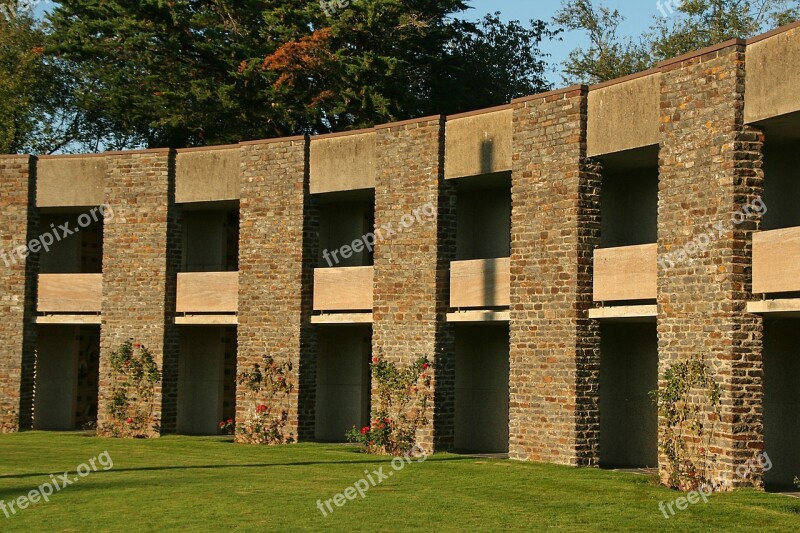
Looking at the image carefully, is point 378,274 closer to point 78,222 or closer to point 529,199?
point 529,199

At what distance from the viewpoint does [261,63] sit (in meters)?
36.9

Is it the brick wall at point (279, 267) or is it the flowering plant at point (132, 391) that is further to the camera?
the flowering plant at point (132, 391)

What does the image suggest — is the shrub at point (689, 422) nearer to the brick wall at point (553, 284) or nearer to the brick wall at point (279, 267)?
the brick wall at point (553, 284)

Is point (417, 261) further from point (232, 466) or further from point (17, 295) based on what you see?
point (17, 295)

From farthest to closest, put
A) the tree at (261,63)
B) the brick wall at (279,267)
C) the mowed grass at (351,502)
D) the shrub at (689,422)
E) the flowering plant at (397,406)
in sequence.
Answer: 1. the tree at (261,63)
2. the brick wall at (279,267)
3. the flowering plant at (397,406)
4. the shrub at (689,422)
5. the mowed grass at (351,502)

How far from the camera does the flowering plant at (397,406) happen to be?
2342 centimetres

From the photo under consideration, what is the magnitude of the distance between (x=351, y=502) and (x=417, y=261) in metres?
8.19

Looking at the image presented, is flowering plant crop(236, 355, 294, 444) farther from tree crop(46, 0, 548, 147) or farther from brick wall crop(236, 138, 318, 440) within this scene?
tree crop(46, 0, 548, 147)

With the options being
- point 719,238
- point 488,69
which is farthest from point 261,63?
point 719,238

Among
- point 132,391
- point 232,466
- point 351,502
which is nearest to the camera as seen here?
point 351,502

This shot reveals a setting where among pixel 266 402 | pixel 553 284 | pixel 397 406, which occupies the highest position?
pixel 553 284

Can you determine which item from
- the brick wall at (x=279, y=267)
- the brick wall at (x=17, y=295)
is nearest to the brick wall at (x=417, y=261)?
the brick wall at (x=279, y=267)

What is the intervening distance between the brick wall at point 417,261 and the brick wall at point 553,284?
2.02 meters

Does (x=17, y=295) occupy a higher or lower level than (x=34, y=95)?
lower
